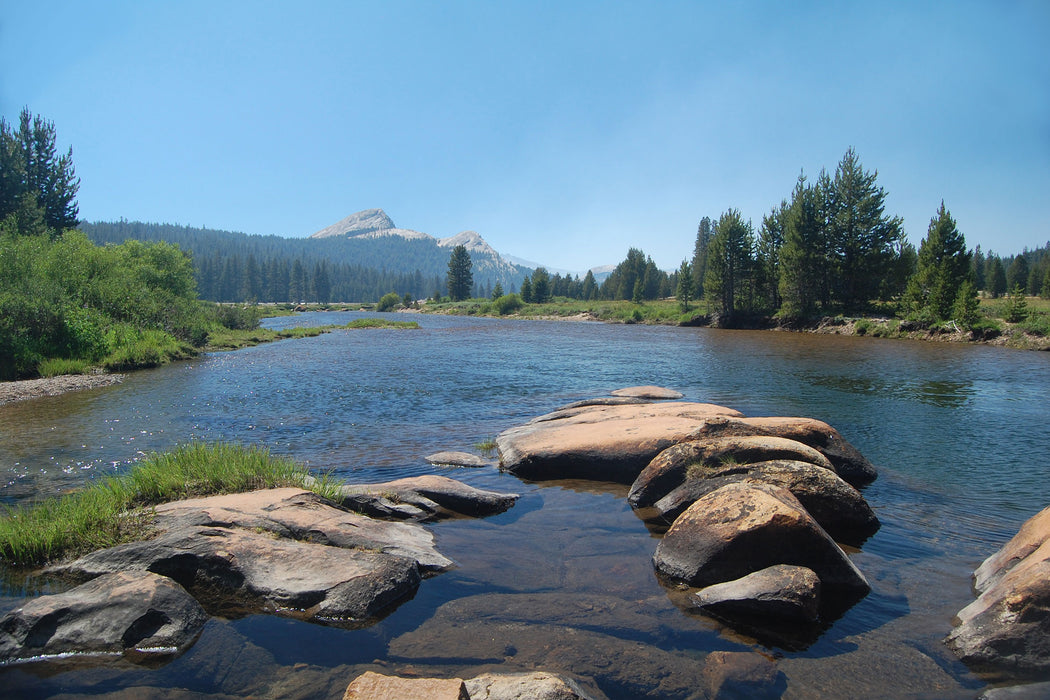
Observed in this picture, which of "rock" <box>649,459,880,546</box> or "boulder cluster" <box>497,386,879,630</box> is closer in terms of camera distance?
"boulder cluster" <box>497,386,879,630</box>

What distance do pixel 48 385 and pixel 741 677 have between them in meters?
27.8

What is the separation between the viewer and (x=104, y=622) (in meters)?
5.48

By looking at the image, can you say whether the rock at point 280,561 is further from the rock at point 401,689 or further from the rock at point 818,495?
the rock at point 818,495

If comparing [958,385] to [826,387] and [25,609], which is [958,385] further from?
[25,609]

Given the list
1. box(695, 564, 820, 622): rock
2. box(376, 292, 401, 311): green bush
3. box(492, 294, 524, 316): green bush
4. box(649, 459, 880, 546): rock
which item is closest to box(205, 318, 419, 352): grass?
box(649, 459, 880, 546): rock

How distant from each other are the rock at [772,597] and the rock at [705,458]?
325cm

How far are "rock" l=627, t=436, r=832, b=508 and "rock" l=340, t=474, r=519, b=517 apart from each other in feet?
8.91

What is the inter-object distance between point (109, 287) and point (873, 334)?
6585 cm

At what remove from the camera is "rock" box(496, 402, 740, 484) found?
38.6 feet

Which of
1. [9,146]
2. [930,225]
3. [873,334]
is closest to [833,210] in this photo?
[930,225]

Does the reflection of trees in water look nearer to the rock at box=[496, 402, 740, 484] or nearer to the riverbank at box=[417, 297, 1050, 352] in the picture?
the rock at box=[496, 402, 740, 484]

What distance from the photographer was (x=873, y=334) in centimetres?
5419

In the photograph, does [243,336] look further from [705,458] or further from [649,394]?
[705,458]

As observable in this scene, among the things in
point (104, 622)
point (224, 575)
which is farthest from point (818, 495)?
point (104, 622)
